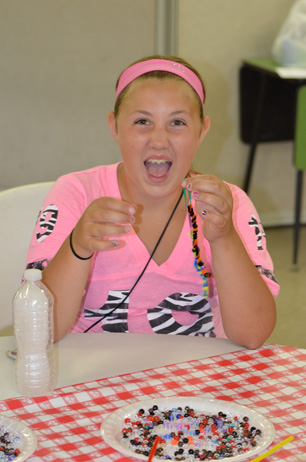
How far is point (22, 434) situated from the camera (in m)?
1.13

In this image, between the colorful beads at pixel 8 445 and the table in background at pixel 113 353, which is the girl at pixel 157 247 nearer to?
the table in background at pixel 113 353

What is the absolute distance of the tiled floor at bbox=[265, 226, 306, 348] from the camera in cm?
324

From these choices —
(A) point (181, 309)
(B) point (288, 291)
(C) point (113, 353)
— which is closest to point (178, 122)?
(A) point (181, 309)

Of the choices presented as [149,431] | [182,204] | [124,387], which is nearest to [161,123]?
[182,204]

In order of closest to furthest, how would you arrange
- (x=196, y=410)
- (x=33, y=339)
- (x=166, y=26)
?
(x=196, y=410)
(x=33, y=339)
(x=166, y=26)

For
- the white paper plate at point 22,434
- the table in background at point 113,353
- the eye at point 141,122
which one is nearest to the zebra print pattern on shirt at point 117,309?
the table in background at point 113,353

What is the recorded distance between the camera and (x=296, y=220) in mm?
4031

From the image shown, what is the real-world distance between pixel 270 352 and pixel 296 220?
2645mm

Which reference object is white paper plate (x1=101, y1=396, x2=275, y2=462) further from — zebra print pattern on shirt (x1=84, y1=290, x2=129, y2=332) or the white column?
the white column

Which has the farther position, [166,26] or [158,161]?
[166,26]

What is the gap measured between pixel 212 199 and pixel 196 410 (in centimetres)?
38

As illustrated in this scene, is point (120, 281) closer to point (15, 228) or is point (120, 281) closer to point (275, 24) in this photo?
point (15, 228)

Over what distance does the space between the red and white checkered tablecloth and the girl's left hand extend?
26cm

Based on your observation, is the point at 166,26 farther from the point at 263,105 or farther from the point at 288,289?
the point at 288,289
